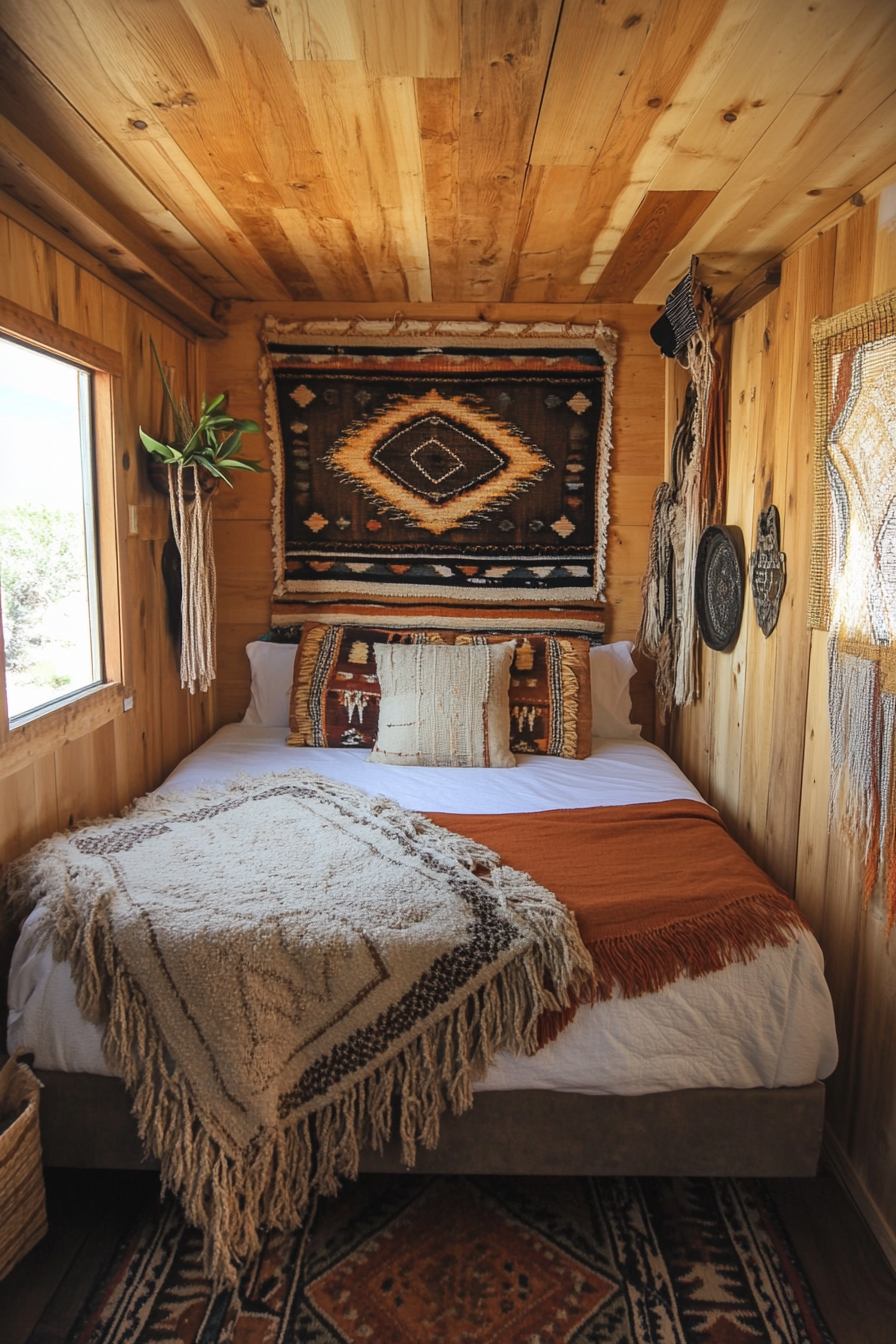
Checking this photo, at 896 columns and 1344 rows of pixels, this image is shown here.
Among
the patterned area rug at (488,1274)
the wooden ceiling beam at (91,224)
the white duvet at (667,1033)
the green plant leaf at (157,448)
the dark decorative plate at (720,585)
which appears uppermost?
the wooden ceiling beam at (91,224)

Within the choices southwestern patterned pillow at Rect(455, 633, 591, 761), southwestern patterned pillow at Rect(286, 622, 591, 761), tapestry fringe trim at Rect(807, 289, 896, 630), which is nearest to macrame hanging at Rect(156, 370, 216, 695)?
southwestern patterned pillow at Rect(286, 622, 591, 761)

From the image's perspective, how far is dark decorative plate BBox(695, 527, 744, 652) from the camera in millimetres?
2461

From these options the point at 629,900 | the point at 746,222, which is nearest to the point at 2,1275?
the point at 629,900

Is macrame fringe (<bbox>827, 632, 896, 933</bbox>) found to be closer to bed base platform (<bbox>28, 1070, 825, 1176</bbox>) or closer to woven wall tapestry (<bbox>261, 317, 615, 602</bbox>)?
bed base platform (<bbox>28, 1070, 825, 1176</bbox>)

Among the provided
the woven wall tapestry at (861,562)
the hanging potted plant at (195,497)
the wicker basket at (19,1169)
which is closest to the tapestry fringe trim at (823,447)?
the woven wall tapestry at (861,562)

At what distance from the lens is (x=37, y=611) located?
1.97 metres

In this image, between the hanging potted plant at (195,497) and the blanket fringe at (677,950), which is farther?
the hanging potted plant at (195,497)

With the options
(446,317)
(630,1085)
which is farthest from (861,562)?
(446,317)

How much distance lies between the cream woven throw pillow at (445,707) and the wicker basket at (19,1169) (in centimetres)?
133

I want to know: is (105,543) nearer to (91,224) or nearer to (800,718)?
(91,224)

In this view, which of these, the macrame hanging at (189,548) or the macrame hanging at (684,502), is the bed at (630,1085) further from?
the macrame hanging at (684,502)

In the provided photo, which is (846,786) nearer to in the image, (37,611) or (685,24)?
(685,24)

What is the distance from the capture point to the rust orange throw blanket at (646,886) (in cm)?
158

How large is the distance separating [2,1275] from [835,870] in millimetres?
1732
